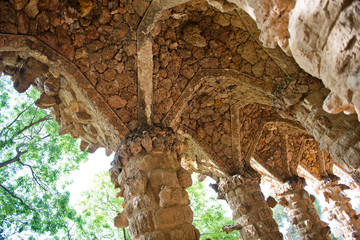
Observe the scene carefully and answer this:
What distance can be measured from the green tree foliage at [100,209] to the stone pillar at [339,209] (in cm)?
677

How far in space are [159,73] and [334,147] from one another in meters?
2.56

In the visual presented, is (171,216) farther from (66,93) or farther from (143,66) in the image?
(66,93)

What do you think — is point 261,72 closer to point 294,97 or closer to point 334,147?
point 294,97

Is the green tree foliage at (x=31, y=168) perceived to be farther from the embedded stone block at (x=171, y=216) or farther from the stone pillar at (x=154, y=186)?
the embedded stone block at (x=171, y=216)

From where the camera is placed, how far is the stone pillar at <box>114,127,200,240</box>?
2918 mm

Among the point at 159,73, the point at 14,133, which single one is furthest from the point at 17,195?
the point at 159,73

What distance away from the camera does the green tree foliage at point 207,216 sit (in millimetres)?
9688

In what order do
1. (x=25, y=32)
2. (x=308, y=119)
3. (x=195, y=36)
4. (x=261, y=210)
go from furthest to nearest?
(x=261, y=210) < (x=195, y=36) < (x=308, y=119) < (x=25, y=32)

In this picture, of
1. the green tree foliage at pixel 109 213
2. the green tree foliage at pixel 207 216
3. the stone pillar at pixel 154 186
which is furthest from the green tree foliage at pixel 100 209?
the stone pillar at pixel 154 186

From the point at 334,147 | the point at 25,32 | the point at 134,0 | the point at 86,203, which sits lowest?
the point at 334,147

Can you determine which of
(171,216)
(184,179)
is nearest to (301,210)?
(184,179)

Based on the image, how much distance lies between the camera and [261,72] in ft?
14.6

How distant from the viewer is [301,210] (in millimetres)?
6840

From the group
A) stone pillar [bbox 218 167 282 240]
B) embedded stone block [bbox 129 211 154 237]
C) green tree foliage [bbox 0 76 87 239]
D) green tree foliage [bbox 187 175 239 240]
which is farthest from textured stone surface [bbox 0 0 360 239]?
green tree foliage [bbox 187 175 239 240]
